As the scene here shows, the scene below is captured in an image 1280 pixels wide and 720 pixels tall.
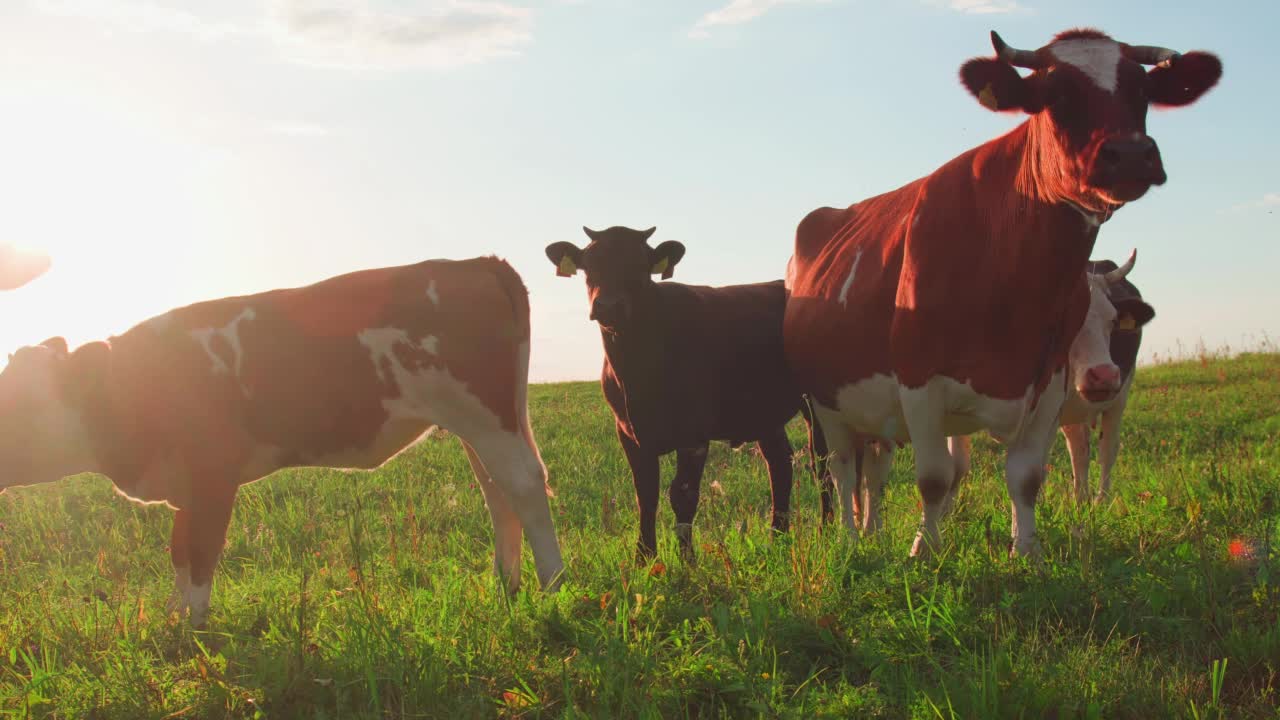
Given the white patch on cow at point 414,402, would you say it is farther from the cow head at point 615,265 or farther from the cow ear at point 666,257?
the cow ear at point 666,257

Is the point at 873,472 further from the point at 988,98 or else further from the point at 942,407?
the point at 988,98

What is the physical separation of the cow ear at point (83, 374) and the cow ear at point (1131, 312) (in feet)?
21.1

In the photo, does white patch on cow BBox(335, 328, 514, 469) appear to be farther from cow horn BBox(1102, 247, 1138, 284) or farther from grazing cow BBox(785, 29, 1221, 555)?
cow horn BBox(1102, 247, 1138, 284)

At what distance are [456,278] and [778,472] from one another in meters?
2.79

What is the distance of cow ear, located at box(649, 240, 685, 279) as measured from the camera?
6805 millimetres

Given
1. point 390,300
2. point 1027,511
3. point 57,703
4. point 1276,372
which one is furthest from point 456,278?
point 1276,372

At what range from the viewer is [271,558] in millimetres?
7461

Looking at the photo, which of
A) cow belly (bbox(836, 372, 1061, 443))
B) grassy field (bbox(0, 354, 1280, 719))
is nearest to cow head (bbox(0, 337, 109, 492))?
grassy field (bbox(0, 354, 1280, 719))

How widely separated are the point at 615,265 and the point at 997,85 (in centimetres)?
264

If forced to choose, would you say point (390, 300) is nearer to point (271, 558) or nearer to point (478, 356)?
point (478, 356)

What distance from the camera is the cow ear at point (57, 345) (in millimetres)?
5822

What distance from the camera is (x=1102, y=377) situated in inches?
228

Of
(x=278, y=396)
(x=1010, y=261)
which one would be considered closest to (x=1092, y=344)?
(x=1010, y=261)

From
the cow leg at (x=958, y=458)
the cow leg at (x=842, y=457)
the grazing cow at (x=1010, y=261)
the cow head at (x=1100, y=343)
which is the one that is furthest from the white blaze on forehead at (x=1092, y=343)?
the cow leg at (x=842, y=457)
